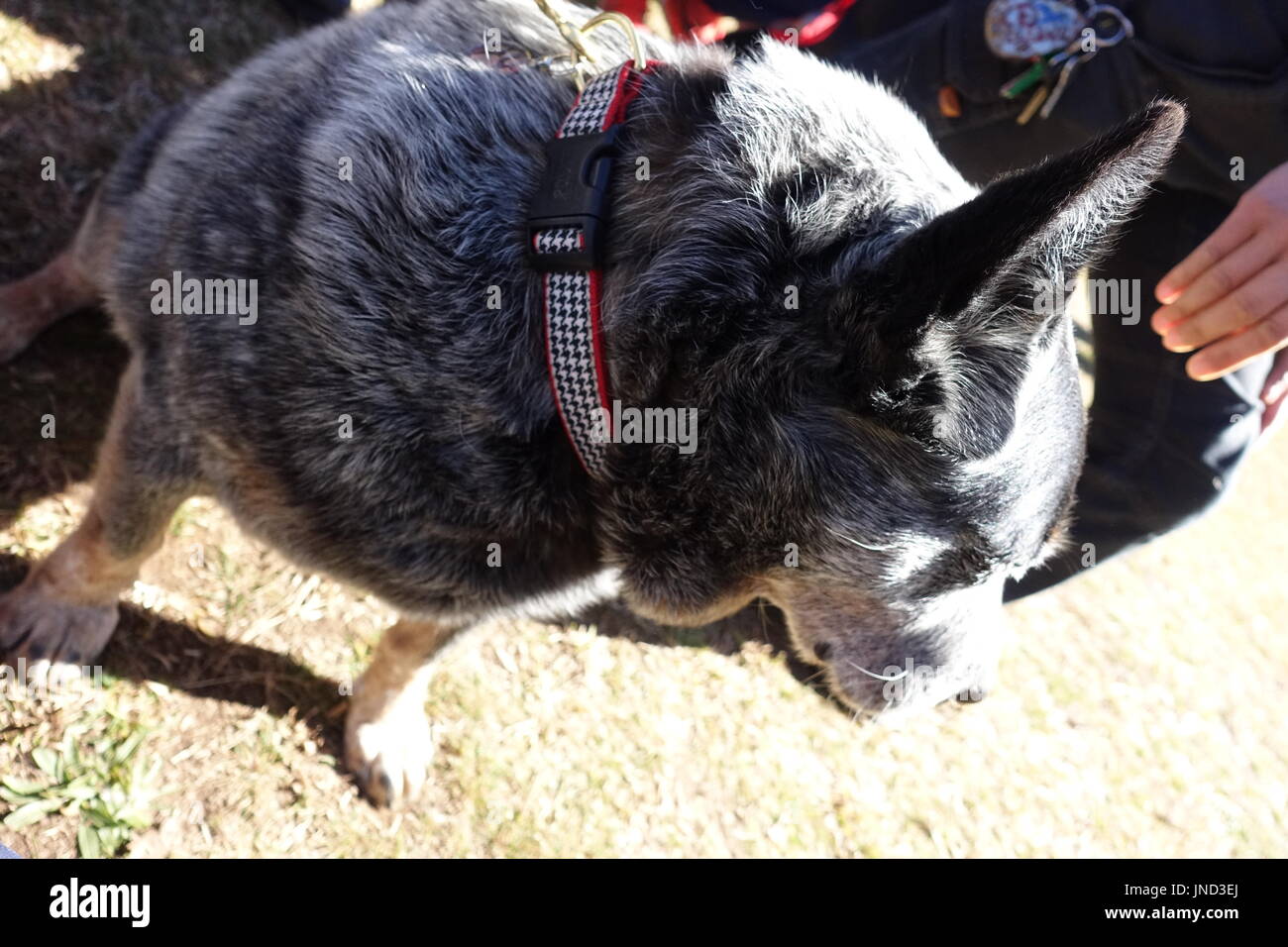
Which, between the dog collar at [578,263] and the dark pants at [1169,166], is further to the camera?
the dark pants at [1169,166]

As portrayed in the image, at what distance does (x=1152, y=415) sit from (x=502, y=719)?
2716 mm

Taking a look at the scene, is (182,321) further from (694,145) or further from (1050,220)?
(1050,220)

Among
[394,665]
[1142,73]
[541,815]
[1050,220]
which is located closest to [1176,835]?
[541,815]

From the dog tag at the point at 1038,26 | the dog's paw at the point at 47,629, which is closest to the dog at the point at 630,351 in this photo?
the dog's paw at the point at 47,629

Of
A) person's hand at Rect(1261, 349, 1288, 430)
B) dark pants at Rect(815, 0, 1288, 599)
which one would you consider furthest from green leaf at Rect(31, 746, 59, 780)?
person's hand at Rect(1261, 349, 1288, 430)

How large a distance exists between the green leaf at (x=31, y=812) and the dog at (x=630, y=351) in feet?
2.41

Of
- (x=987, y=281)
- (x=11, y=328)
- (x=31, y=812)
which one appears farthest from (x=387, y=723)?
(x=987, y=281)

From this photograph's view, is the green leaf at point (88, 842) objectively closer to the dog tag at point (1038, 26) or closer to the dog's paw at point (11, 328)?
the dog's paw at point (11, 328)

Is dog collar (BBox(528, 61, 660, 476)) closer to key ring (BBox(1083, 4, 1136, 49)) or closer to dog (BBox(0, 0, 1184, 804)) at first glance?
dog (BBox(0, 0, 1184, 804))

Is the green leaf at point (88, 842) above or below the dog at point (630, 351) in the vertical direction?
below

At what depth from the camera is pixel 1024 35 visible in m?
2.97

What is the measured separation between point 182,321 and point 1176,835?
4.82m

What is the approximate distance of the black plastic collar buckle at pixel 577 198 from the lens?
6.28ft

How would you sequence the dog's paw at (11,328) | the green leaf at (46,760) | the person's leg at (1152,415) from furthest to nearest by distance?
the person's leg at (1152,415)
the dog's paw at (11,328)
the green leaf at (46,760)
